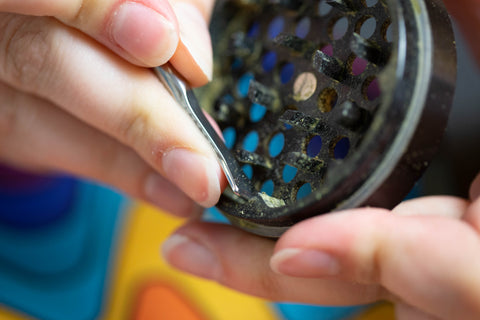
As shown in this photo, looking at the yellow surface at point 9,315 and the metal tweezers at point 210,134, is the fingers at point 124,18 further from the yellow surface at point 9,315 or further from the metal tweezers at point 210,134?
the yellow surface at point 9,315

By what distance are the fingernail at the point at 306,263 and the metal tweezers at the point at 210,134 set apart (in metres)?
0.07

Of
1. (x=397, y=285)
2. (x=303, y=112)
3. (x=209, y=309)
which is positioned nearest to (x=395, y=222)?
(x=397, y=285)

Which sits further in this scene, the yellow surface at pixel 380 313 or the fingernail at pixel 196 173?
the yellow surface at pixel 380 313

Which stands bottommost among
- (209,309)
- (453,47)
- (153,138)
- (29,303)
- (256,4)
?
(29,303)

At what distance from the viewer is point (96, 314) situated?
38.7 inches

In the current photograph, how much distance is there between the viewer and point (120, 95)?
526 millimetres

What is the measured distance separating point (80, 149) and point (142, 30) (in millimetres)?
312

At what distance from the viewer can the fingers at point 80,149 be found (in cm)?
70

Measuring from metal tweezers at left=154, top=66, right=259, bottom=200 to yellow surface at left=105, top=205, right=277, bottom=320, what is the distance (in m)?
0.47

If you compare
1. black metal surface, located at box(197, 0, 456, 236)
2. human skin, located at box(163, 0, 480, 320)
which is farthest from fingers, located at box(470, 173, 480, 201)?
black metal surface, located at box(197, 0, 456, 236)

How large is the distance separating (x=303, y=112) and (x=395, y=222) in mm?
169

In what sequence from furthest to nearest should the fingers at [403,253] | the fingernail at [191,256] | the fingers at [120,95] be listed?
1. the fingernail at [191,256]
2. the fingers at [120,95]
3. the fingers at [403,253]

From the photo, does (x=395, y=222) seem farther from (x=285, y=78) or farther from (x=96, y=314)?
(x=96, y=314)

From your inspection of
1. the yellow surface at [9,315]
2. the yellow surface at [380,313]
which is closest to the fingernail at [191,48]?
the yellow surface at [380,313]
